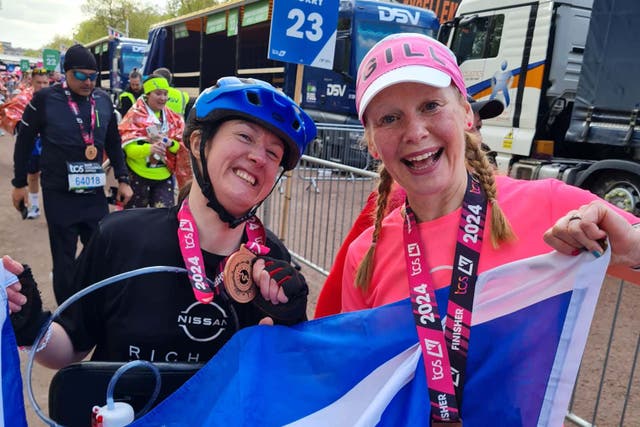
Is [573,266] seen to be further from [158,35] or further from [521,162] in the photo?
[158,35]

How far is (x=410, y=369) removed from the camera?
4.70 feet

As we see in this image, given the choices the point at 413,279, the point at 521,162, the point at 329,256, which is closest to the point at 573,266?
the point at 413,279

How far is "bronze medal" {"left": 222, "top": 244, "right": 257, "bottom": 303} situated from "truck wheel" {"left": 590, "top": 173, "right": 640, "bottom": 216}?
24.7 feet

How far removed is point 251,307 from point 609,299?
16.9 ft

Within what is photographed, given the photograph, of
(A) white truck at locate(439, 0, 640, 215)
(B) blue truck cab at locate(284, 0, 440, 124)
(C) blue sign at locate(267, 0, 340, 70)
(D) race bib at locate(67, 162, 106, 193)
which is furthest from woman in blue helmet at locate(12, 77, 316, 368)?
(B) blue truck cab at locate(284, 0, 440, 124)

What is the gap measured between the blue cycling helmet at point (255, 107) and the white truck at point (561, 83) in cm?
706

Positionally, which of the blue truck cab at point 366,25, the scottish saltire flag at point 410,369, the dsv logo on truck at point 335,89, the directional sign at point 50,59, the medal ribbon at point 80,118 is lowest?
the scottish saltire flag at point 410,369

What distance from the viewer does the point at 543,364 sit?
136 centimetres

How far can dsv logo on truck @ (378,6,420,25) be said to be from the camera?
12.2m

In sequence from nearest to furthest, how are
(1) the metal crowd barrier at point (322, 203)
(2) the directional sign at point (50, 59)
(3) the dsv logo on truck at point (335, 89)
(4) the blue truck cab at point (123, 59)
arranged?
(1) the metal crowd barrier at point (322, 203)
(3) the dsv logo on truck at point (335, 89)
(2) the directional sign at point (50, 59)
(4) the blue truck cab at point (123, 59)

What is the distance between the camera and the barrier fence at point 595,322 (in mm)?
3461

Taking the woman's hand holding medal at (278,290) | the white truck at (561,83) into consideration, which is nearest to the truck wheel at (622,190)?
the white truck at (561,83)

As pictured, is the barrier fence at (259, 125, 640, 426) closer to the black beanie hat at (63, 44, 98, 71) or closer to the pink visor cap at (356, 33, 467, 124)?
the pink visor cap at (356, 33, 467, 124)

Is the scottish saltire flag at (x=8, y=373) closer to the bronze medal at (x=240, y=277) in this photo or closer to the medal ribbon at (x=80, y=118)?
the bronze medal at (x=240, y=277)
